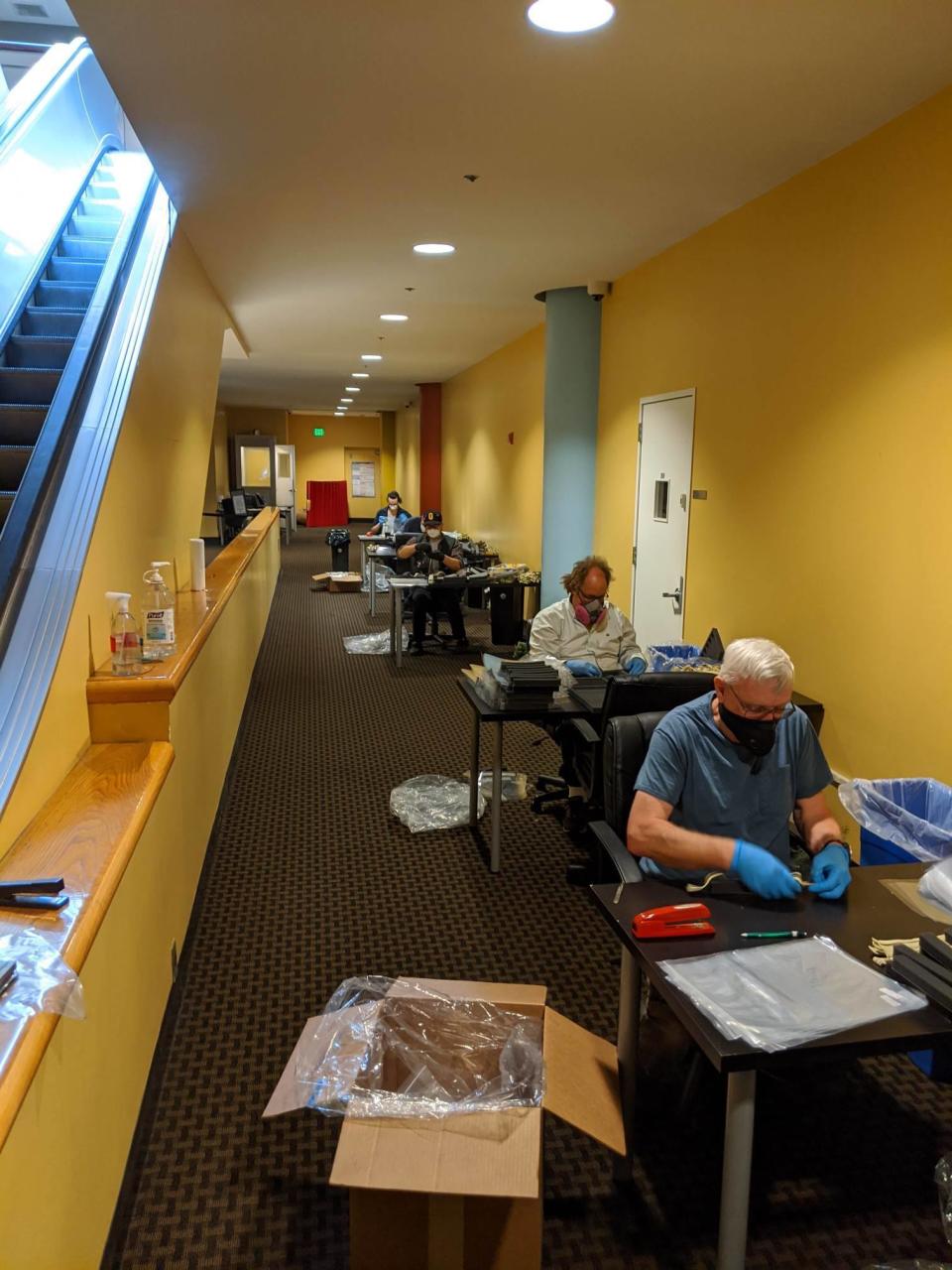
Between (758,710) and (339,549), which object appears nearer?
(758,710)

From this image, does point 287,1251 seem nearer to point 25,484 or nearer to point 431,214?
point 25,484

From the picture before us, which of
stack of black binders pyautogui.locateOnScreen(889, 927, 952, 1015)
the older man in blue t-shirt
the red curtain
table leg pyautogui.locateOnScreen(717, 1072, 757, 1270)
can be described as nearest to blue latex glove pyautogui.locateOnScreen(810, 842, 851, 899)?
the older man in blue t-shirt

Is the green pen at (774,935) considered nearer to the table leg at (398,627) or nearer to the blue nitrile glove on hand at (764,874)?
the blue nitrile glove on hand at (764,874)

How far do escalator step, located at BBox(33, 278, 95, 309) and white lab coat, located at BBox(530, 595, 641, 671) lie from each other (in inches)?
108

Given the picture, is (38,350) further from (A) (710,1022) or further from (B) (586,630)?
(A) (710,1022)

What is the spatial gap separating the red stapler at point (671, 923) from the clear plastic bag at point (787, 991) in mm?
72

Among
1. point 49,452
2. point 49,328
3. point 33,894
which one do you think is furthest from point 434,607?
point 33,894

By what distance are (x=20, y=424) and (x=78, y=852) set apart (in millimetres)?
2300

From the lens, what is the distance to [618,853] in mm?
2328

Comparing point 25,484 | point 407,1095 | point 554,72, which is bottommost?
point 407,1095

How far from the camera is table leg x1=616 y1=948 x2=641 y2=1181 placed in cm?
197

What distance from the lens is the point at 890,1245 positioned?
1935 millimetres

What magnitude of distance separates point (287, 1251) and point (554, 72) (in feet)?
10.6

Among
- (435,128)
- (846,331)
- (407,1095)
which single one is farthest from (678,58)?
(407,1095)
